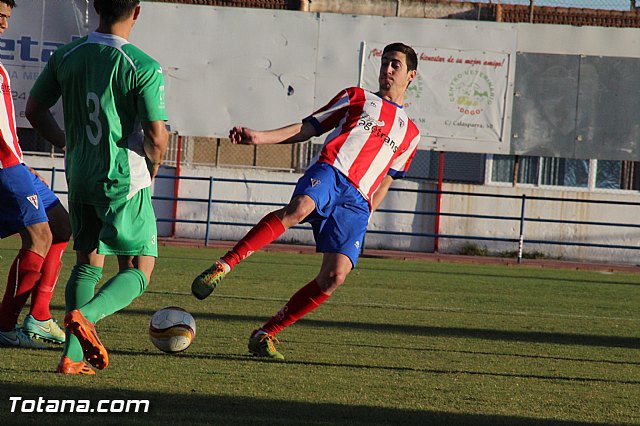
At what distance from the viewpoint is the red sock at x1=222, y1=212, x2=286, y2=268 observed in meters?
5.32

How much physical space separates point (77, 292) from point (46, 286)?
1.20 meters

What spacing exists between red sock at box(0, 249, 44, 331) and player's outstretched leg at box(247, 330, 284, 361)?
125 centimetres

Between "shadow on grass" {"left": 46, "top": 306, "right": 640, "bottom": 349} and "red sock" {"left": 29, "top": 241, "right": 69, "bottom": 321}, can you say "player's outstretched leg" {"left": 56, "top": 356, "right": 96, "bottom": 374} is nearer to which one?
"red sock" {"left": 29, "top": 241, "right": 69, "bottom": 321}

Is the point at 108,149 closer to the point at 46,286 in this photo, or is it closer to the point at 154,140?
the point at 154,140

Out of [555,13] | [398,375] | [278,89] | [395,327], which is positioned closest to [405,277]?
[395,327]

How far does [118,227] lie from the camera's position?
14.6 feet

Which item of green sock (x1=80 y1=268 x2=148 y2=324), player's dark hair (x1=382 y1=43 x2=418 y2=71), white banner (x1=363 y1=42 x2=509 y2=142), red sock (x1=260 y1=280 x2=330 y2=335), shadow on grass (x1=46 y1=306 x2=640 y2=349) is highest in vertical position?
white banner (x1=363 y1=42 x2=509 y2=142)

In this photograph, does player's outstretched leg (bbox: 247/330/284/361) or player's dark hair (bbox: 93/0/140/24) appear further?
player's outstretched leg (bbox: 247/330/284/361)

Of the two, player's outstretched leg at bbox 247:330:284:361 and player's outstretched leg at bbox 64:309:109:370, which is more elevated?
player's outstretched leg at bbox 64:309:109:370

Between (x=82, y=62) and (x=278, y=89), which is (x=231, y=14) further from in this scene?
(x=82, y=62)

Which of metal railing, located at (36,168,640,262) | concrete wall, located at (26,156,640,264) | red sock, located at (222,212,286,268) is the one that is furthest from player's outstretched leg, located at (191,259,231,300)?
concrete wall, located at (26,156,640,264)

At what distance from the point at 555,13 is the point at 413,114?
4839 millimetres

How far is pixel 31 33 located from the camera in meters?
18.6

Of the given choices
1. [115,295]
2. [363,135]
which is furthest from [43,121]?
[363,135]
